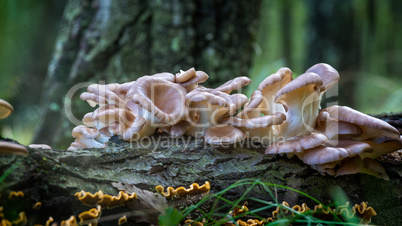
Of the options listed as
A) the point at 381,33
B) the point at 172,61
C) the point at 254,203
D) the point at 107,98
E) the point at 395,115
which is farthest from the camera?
the point at 381,33

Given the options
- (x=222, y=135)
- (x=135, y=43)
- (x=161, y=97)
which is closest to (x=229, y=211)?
(x=222, y=135)

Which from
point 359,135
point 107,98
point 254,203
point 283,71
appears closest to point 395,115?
point 359,135

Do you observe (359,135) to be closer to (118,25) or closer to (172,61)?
(172,61)

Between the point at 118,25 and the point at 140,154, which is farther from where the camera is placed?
the point at 118,25

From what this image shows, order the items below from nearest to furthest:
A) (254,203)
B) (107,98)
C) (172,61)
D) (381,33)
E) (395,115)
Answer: (254,203), (107,98), (395,115), (172,61), (381,33)

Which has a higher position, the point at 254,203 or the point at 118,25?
the point at 118,25

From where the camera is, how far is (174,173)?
1.92 meters

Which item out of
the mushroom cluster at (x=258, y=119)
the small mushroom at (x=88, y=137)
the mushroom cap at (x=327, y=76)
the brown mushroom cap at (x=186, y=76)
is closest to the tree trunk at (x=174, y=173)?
the mushroom cluster at (x=258, y=119)

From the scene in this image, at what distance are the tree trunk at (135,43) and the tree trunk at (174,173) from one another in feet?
6.78

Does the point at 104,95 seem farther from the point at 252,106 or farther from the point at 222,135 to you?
the point at 252,106

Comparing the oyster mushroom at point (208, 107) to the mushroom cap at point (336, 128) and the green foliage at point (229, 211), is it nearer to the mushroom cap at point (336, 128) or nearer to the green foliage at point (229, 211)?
the green foliage at point (229, 211)

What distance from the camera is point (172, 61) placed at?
13.1 feet

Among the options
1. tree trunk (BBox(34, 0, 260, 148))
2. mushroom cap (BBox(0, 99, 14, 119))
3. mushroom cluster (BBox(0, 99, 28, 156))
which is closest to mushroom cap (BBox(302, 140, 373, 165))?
mushroom cluster (BBox(0, 99, 28, 156))

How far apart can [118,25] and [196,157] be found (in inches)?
108
